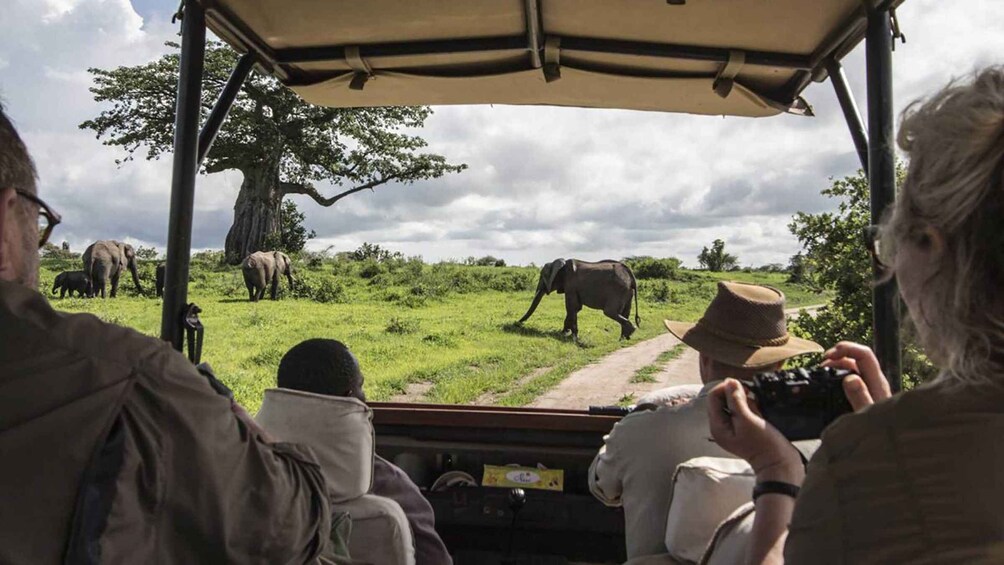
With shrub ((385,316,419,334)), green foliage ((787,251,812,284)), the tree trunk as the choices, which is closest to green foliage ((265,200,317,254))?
the tree trunk

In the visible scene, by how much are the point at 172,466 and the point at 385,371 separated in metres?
9.13

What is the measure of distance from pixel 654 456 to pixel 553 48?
48.7 inches

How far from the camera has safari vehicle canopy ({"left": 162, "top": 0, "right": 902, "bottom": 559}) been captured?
1.93 m

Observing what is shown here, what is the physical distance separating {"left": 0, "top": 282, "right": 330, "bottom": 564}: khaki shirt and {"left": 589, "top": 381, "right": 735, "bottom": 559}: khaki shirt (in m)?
0.82

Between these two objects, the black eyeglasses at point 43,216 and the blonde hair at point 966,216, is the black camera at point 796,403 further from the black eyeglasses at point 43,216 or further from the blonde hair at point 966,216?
the black eyeglasses at point 43,216

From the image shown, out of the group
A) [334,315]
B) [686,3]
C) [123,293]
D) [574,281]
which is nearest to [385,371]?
[334,315]

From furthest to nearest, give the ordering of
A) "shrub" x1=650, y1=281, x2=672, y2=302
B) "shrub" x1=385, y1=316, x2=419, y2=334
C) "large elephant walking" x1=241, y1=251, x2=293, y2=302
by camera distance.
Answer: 1. "shrub" x1=650, y1=281, x2=672, y2=302
2. "large elephant walking" x1=241, y1=251, x2=293, y2=302
3. "shrub" x1=385, y1=316, x2=419, y2=334

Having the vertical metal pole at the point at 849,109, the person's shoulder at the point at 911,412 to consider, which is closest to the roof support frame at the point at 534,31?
the vertical metal pole at the point at 849,109

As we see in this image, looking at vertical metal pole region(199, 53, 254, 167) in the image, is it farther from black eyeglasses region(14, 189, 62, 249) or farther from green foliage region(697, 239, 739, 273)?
green foliage region(697, 239, 739, 273)

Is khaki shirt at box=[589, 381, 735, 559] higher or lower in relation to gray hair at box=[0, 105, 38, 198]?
A: lower

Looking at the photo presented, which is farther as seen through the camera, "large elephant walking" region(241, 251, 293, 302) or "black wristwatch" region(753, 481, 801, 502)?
"large elephant walking" region(241, 251, 293, 302)

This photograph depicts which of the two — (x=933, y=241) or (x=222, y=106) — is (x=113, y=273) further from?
(x=933, y=241)

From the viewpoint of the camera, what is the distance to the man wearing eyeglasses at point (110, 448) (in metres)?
0.80

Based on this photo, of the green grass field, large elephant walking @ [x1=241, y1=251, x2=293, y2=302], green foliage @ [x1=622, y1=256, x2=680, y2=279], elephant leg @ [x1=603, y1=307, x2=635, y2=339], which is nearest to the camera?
the green grass field
